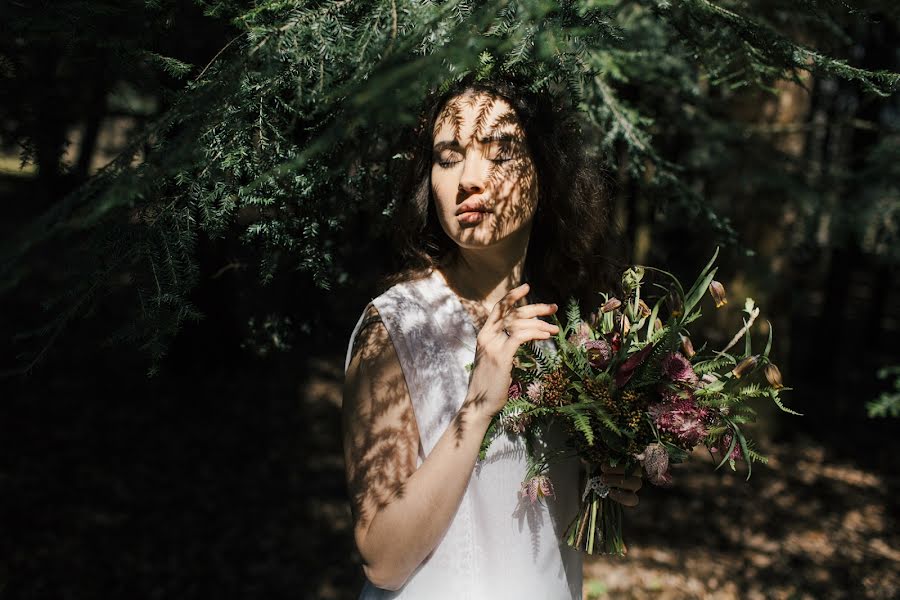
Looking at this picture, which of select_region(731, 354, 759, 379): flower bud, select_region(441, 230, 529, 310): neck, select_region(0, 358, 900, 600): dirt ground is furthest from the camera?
select_region(0, 358, 900, 600): dirt ground

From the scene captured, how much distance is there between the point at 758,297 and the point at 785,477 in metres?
1.89

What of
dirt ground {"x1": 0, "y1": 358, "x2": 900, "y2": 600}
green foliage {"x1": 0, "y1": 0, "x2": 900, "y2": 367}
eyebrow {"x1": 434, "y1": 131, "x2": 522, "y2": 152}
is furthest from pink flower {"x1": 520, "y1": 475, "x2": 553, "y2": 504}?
dirt ground {"x1": 0, "y1": 358, "x2": 900, "y2": 600}

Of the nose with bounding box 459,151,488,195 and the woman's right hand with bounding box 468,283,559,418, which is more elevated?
the nose with bounding box 459,151,488,195

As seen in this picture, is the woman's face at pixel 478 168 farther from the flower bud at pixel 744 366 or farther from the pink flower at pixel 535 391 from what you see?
the flower bud at pixel 744 366

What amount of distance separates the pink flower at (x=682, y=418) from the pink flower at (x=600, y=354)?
15cm

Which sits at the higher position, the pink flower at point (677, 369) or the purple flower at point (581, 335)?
the purple flower at point (581, 335)

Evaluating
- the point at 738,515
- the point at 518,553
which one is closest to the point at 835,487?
the point at 738,515

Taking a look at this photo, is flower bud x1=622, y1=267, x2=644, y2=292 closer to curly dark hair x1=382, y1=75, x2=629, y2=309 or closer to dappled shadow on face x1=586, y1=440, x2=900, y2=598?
curly dark hair x1=382, y1=75, x2=629, y2=309

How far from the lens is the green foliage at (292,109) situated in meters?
1.16

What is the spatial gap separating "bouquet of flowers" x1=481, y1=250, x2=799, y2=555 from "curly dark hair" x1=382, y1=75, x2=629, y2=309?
334 mm

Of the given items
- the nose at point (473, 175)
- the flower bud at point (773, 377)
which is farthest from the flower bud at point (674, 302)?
the nose at point (473, 175)

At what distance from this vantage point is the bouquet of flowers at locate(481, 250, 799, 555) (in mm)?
1561

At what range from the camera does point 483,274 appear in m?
1.93

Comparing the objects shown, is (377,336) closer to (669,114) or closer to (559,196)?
(559,196)
